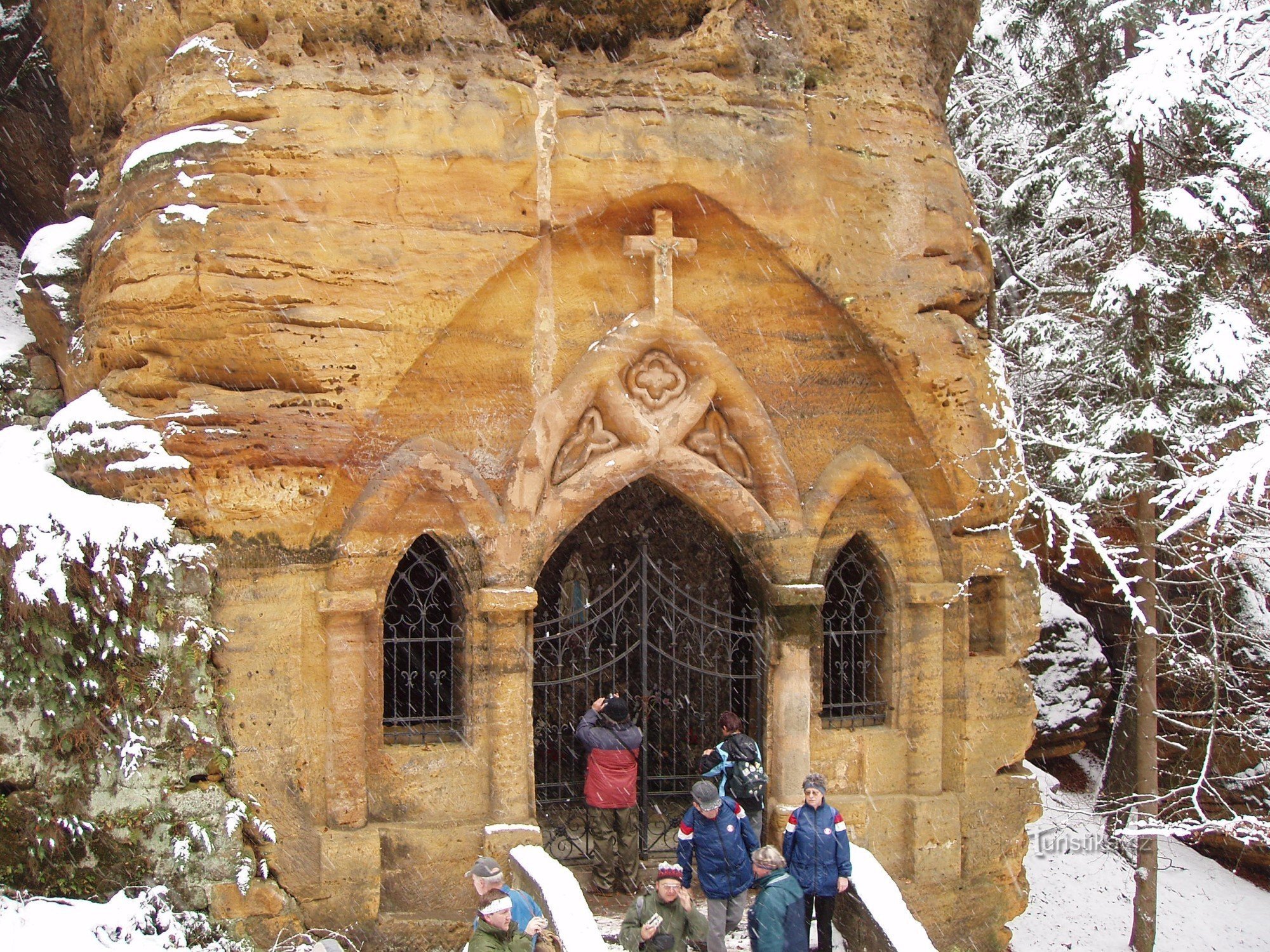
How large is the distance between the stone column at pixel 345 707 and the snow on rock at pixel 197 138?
3049 millimetres

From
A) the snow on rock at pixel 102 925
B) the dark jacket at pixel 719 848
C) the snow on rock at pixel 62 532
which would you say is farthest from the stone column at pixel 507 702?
the snow on rock at pixel 62 532

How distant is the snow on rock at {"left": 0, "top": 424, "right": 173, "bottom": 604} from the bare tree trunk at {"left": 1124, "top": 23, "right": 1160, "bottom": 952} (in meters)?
8.28

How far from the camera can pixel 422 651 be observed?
8531 mm

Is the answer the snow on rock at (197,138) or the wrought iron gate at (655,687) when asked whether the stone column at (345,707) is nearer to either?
the wrought iron gate at (655,687)

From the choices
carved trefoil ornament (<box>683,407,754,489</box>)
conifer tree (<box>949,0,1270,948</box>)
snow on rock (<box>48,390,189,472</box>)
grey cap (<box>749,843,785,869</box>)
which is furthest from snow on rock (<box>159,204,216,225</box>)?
conifer tree (<box>949,0,1270,948</box>)

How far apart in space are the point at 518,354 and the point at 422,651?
2.31 meters

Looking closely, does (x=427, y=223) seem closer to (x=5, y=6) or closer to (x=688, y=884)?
(x=688, y=884)

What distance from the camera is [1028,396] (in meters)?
12.3

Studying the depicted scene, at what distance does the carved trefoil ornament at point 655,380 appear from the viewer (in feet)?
28.8

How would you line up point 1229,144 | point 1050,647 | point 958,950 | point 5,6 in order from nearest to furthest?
point 958,950, point 1229,144, point 5,6, point 1050,647

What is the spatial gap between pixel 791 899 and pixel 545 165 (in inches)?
199

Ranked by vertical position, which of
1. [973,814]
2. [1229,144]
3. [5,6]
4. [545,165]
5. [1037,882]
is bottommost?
[1037,882]

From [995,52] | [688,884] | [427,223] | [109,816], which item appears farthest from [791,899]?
[995,52]

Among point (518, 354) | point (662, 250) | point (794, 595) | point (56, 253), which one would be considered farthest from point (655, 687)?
point (56, 253)
